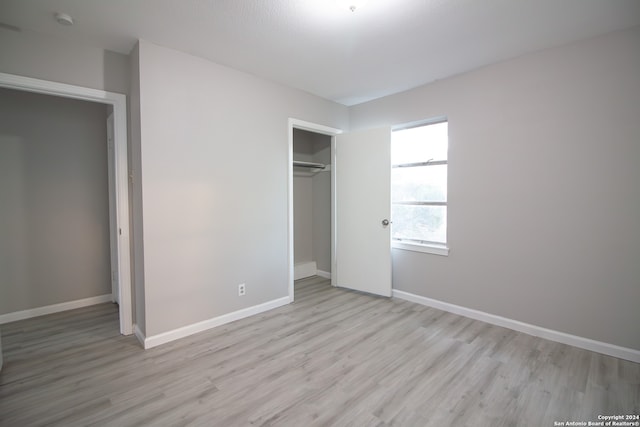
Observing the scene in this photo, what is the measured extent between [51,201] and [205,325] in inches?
89.7

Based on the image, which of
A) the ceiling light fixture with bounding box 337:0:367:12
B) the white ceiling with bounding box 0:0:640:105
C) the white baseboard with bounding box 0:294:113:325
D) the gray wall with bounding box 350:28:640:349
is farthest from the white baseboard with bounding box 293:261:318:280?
the ceiling light fixture with bounding box 337:0:367:12

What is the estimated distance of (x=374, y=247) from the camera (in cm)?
385

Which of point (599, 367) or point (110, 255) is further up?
point (110, 255)

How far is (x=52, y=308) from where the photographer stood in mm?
3326

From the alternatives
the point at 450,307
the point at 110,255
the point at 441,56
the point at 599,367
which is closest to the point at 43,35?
the point at 110,255

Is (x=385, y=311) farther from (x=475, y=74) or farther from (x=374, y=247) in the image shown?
(x=475, y=74)

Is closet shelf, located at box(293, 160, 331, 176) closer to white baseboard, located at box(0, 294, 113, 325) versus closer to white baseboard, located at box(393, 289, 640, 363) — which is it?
white baseboard, located at box(393, 289, 640, 363)

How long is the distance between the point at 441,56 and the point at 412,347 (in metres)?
2.61

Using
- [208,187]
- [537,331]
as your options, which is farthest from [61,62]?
[537,331]

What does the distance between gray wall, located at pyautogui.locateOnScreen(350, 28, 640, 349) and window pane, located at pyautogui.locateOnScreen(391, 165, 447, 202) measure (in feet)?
0.64

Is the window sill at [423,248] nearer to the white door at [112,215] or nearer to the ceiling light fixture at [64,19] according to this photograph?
the white door at [112,215]

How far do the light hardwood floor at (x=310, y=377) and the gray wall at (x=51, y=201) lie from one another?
48 centimetres

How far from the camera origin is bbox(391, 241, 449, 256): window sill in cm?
339

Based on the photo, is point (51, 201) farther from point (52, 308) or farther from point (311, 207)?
point (311, 207)
